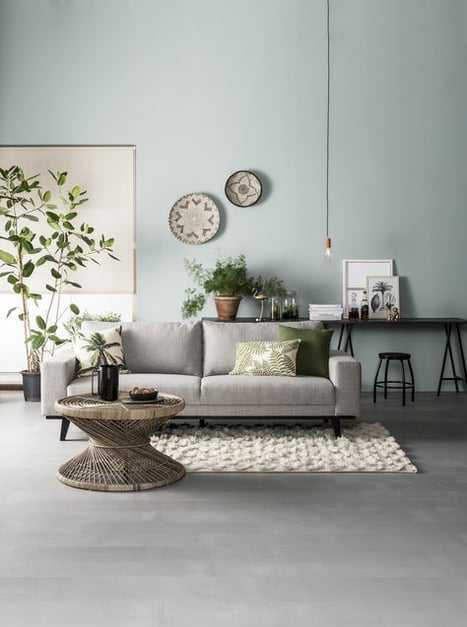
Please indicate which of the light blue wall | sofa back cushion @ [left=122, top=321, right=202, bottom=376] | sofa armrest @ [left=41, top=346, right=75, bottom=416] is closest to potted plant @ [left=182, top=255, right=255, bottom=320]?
the light blue wall

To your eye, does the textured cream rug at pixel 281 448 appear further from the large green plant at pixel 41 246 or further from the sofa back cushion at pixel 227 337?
the large green plant at pixel 41 246

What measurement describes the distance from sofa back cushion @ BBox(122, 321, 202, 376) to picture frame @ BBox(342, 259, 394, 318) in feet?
6.78

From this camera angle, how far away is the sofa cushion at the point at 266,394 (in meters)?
5.04

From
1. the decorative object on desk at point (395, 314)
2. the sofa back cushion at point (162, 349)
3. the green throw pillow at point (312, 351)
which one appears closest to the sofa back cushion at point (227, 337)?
the sofa back cushion at point (162, 349)

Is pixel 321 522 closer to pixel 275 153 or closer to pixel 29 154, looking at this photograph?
pixel 275 153

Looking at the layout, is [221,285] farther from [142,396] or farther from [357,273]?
[142,396]

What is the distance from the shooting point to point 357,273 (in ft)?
23.6

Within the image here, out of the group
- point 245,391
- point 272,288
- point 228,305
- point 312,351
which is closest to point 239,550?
point 245,391

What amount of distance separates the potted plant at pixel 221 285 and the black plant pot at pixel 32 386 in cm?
150

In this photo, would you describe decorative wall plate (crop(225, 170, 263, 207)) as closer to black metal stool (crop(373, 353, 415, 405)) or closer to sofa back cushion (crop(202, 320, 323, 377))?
sofa back cushion (crop(202, 320, 323, 377))

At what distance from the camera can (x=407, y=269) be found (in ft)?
23.7

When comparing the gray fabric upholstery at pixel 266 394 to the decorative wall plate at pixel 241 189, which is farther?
the decorative wall plate at pixel 241 189

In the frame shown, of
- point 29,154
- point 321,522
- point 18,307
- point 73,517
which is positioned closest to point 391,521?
point 321,522

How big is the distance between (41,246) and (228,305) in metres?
1.95
